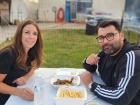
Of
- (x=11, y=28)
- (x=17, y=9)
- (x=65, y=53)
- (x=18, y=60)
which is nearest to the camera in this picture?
(x=18, y=60)

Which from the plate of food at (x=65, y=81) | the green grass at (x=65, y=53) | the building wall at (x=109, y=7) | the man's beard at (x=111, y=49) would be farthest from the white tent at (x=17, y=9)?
the man's beard at (x=111, y=49)

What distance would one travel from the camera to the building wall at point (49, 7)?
16.2 m

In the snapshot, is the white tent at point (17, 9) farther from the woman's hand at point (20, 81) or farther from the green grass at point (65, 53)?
the woman's hand at point (20, 81)

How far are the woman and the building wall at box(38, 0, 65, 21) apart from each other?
46.0 feet

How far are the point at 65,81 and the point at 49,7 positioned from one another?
14.7 m

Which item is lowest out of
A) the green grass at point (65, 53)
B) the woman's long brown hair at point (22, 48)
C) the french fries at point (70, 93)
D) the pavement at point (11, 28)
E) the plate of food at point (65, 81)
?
the green grass at point (65, 53)

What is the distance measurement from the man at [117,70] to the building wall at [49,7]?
14167 mm

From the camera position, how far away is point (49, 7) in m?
16.5

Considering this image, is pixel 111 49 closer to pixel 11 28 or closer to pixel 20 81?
pixel 20 81

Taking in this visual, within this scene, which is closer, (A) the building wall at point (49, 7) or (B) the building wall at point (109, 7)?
(B) the building wall at point (109, 7)

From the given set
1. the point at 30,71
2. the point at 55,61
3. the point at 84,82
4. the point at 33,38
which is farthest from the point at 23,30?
the point at 55,61

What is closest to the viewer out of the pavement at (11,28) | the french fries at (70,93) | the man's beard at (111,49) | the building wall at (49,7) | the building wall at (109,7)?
the french fries at (70,93)

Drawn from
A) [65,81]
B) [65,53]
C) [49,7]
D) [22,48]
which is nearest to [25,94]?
[65,81]

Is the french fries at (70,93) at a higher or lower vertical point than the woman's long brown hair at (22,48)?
lower
